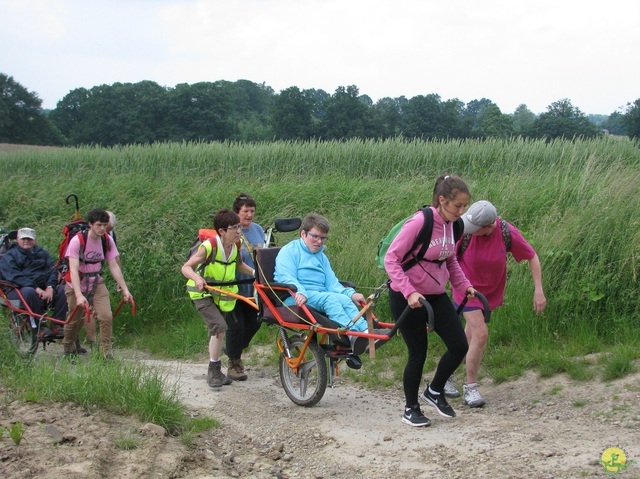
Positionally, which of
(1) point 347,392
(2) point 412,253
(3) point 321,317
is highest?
(2) point 412,253

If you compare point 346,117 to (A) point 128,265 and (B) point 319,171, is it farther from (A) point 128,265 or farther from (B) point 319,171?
(A) point 128,265

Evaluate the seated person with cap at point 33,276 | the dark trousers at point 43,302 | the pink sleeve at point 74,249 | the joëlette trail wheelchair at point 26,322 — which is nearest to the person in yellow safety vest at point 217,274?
the pink sleeve at point 74,249

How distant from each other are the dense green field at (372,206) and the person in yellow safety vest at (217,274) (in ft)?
8.78

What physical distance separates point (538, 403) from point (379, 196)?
8272 millimetres

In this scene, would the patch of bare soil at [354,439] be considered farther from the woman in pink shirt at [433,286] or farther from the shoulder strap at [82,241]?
the shoulder strap at [82,241]

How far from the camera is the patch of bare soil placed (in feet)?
17.4

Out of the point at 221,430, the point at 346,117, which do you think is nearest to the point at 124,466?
the point at 221,430

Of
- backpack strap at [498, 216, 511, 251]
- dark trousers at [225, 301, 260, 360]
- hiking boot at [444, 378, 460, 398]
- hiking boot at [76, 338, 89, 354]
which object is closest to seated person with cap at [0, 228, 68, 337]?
hiking boot at [76, 338, 89, 354]

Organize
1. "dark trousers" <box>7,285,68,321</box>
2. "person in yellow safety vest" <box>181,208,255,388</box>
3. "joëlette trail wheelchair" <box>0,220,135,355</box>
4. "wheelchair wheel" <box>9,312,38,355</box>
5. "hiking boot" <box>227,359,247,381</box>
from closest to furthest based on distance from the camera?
"person in yellow safety vest" <box>181,208,255,388</box> < "hiking boot" <box>227,359,247,381</box> < "wheelchair wheel" <box>9,312,38,355</box> < "joëlette trail wheelchair" <box>0,220,135,355</box> < "dark trousers" <box>7,285,68,321</box>

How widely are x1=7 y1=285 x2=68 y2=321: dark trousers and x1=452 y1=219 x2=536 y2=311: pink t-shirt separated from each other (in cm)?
596

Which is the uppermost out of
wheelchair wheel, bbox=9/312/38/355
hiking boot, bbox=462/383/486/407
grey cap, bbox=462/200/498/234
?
grey cap, bbox=462/200/498/234

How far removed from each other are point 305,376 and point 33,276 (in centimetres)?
488

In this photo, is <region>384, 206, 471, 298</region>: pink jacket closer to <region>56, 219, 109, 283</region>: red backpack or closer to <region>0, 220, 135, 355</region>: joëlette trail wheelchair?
<region>56, 219, 109, 283</region>: red backpack

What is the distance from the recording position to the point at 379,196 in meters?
15.0
